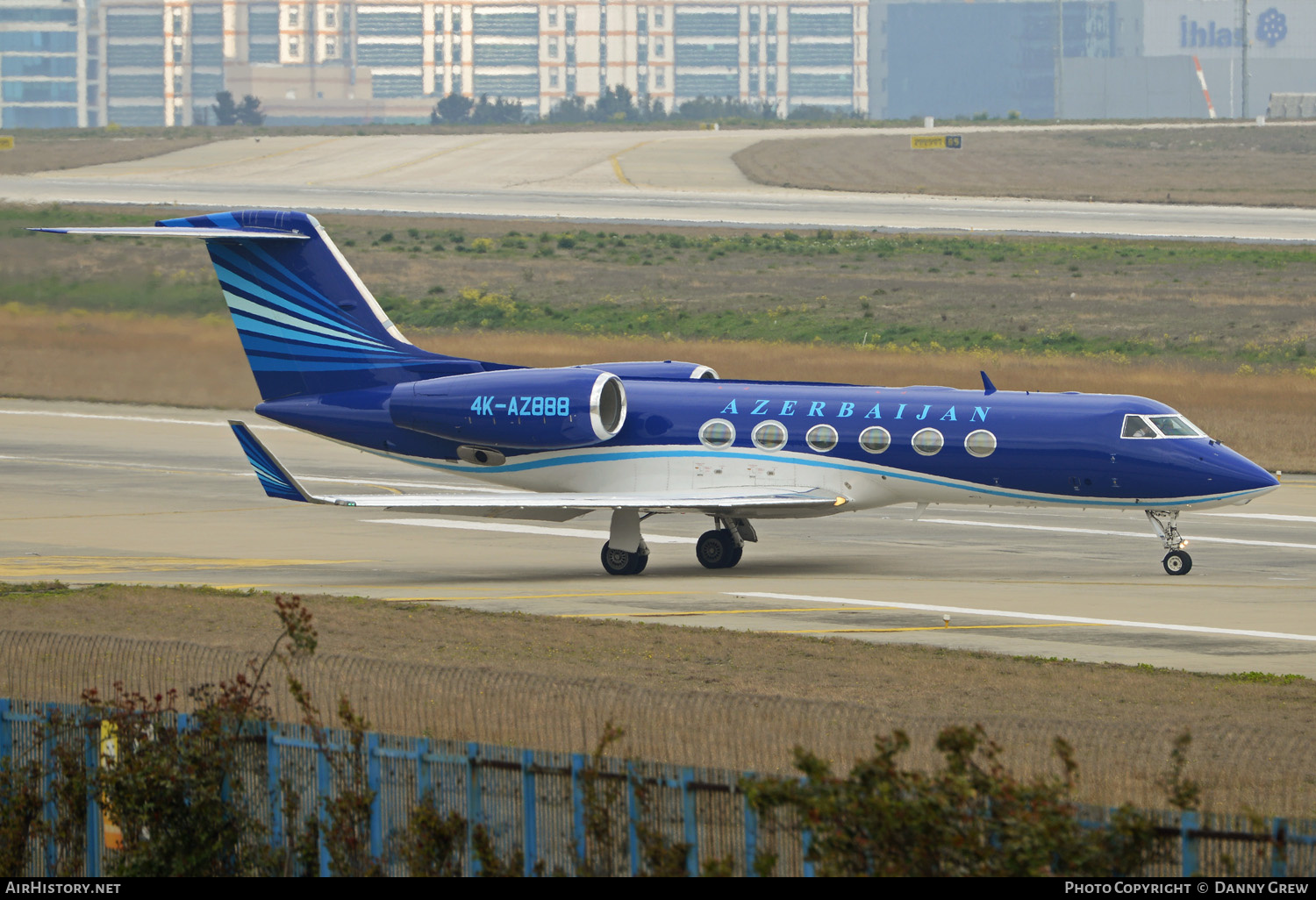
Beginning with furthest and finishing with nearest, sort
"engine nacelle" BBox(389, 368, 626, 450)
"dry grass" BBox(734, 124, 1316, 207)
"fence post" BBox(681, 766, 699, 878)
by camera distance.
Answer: "dry grass" BBox(734, 124, 1316, 207)
"engine nacelle" BBox(389, 368, 626, 450)
"fence post" BBox(681, 766, 699, 878)

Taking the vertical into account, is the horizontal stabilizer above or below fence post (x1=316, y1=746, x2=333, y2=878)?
above

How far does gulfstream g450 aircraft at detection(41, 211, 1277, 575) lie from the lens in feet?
99.9

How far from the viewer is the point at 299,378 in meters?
35.2

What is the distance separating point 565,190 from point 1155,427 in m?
76.4

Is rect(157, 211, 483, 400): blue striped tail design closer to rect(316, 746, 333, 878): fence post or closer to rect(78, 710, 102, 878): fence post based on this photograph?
rect(78, 710, 102, 878): fence post

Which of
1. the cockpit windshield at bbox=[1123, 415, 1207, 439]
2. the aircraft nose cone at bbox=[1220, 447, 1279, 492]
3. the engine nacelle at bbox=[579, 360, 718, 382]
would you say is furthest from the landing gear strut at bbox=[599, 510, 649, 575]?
the aircraft nose cone at bbox=[1220, 447, 1279, 492]

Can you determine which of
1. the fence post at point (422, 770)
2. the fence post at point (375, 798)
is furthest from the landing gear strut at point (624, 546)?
the fence post at point (422, 770)

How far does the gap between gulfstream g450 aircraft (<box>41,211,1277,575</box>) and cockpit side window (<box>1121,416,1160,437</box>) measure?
30 millimetres

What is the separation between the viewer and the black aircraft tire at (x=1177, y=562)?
103 feet

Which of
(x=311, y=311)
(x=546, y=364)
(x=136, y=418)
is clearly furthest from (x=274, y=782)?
(x=546, y=364)

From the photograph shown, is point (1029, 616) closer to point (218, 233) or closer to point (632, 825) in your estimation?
point (632, 825)

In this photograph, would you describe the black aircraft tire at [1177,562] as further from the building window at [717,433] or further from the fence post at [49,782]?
the fence post at [49,782]

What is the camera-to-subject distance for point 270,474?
29.5 meters
